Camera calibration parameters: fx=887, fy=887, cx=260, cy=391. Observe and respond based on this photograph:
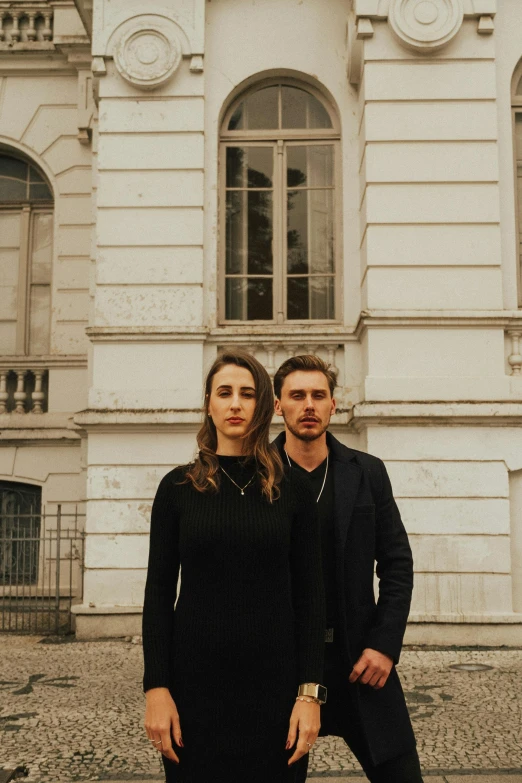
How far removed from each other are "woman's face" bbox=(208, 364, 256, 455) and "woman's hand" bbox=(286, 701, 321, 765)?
851 millimetres

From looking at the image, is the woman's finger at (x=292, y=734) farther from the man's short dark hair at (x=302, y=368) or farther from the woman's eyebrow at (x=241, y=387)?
the man's short dark hair at (x=302, y=368)

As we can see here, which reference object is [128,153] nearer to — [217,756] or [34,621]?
[34,621]

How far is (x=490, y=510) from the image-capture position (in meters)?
8.98

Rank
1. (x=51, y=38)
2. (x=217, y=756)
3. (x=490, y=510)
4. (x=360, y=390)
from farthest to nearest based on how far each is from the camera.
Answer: (x=51, y=38)
(x=360, y=390)
(x=490, y=510)
(x=217, y=756)

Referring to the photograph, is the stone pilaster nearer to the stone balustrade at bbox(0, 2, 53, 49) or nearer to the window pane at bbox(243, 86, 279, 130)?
the window pane at bbox(243, 86, 279, 130)

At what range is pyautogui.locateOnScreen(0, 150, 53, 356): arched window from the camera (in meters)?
13.1

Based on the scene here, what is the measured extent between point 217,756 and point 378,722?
733 millimetres

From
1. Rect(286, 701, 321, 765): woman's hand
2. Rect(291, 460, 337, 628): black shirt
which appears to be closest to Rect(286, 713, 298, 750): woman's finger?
Rect(286, 701, 321, 765): woman's hand

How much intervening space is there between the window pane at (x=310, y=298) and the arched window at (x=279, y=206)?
12mm

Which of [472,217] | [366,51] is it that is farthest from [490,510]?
[366,51]

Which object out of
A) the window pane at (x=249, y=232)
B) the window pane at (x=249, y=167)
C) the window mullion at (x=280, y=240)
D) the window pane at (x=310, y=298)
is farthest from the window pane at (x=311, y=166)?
the window pane at (x=310, y=298)

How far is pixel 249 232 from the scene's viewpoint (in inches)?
409

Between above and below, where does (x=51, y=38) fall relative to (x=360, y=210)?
above

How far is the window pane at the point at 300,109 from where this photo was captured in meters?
10.5
